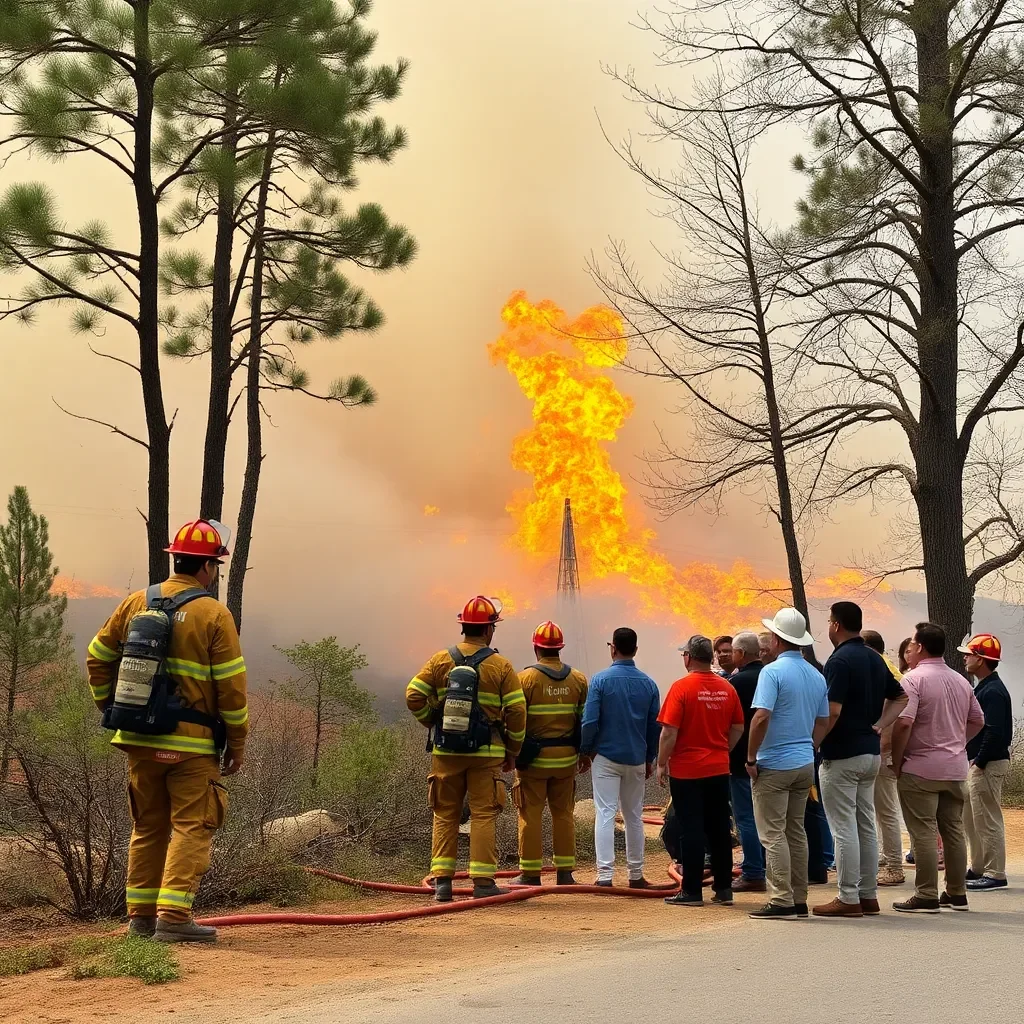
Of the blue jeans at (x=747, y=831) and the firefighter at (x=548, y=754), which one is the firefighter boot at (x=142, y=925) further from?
the blue jeans at (x=747, y=831)

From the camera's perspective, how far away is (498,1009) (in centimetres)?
568

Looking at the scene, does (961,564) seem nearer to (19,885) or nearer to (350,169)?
(350,169)

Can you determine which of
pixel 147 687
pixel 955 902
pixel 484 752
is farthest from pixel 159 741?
pixel 955 902

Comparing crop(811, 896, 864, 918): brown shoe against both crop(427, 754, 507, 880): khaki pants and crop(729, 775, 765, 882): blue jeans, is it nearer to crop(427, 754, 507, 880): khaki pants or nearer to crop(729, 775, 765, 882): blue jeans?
crop(729, 775, 765, 882): blue jeans

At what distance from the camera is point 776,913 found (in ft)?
28.0

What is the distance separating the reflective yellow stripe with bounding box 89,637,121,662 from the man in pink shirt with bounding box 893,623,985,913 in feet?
18.4

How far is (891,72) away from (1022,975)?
14.7 meters

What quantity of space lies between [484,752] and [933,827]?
335 cm

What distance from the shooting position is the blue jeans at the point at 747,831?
33.3ft

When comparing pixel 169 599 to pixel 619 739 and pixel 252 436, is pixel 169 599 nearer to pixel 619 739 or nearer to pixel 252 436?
pixel 619 739

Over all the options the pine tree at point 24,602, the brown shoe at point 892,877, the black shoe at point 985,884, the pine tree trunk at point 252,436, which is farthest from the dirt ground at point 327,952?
the pine tree at point 24,602

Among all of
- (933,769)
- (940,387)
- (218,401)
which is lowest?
(933,769)

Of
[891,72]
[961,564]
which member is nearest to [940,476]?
[961,564]

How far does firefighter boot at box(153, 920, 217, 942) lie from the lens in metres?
6.96
